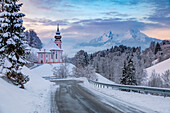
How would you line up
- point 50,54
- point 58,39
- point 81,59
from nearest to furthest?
point 50,54
point 58,39
point 81,59

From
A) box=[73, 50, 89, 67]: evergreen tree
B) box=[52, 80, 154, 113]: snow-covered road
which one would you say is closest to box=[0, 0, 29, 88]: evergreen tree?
box=[52, 80, 154, 113]: snow-covered road

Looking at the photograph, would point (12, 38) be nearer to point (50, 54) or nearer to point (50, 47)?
point (50, 54)

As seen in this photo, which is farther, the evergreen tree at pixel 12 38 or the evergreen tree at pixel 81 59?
the evergreen tree at pixel 81 59

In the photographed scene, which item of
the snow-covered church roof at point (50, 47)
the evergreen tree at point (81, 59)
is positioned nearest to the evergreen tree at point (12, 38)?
the snow-covered church roof at point (50, 47)

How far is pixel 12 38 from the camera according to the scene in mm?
17359

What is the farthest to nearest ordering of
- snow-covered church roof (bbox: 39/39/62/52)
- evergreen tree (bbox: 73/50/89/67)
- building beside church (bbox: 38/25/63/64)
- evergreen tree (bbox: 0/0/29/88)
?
1. evergreen tree (bbox: 73/50/89/67)
2. snow-covered church roof (bbox: 39/39/62/52)
3. building beside church (bbox: 38/25/63/64)
4. evergreen tree (bbox: 0/0/29/88)

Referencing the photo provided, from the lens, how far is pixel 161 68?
114 metres

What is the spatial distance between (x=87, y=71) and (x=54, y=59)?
25.6 metres

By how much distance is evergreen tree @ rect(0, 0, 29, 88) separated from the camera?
56.3 ft

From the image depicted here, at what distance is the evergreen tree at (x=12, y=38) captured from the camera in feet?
56.3

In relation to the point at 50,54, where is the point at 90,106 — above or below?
below

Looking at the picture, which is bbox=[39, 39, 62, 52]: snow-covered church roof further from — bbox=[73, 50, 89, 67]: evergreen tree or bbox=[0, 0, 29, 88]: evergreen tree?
bbox=[0, 0, 29, 88]: evergreen tree

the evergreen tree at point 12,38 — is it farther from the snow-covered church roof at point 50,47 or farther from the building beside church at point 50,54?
the snow-covered church roof at point 50,47

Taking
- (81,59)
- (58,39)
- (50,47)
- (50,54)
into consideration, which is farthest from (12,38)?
(81,59)
